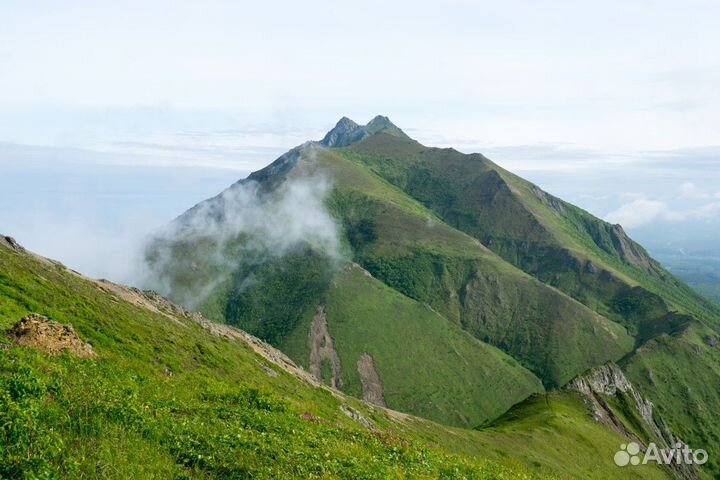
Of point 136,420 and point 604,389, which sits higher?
point 136,420

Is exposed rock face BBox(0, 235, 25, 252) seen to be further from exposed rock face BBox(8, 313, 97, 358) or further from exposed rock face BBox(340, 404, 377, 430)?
exposed rock face BBox(340, 404, 377, 430)

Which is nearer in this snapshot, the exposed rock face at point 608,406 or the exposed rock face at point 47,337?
the exposed rock face at point 47,337

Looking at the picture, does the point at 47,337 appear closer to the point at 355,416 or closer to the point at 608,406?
the point at 355,416

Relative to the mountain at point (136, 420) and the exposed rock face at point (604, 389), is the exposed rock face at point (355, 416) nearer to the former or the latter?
the mountain at point (136, 420)

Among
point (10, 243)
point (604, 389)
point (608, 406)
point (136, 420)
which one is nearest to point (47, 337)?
point (136, 420)

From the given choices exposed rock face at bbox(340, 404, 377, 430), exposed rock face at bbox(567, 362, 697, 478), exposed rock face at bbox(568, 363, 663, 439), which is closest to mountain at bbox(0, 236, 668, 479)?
exposed rock face at bbox(340, 404, 377, 430)

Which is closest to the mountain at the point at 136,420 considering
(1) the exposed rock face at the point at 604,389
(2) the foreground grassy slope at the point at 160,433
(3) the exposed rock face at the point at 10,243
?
(2) the foreground grassy slope at the point at 160,433

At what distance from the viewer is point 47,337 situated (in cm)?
2973

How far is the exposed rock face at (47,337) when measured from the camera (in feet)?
94.7

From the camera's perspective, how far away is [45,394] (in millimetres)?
19047

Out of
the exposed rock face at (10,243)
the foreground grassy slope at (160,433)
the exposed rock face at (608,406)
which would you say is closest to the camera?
the foreground grassy slope at (160,433)

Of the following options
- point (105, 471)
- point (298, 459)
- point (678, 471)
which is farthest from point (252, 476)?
point (678, 471)

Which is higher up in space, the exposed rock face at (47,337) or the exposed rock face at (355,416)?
the exposed rock face at (47,337)

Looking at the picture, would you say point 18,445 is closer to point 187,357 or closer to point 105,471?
point 105,471
